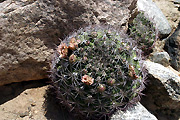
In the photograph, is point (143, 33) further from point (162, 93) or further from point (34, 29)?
point (34, 29)

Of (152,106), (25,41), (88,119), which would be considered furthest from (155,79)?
(25,41)

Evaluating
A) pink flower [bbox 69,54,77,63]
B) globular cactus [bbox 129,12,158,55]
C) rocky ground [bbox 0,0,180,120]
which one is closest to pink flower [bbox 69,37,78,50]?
pink flower [bbox 69,54,77,63]

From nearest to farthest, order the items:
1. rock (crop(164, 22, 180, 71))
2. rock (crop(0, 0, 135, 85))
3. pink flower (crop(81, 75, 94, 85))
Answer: pink flower (crop(81, 75, 94, 85)) < rock (crop(0, 0, 135, 85)) < rock (crop(164, 22, 180, 71))

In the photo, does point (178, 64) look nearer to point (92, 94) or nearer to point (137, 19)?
point (137, 19)

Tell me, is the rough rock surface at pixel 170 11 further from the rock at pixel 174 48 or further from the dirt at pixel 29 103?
the dirt at pixel 29 103

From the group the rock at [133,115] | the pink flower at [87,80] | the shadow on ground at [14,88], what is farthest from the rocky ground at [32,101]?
the pink flower at [87,80]

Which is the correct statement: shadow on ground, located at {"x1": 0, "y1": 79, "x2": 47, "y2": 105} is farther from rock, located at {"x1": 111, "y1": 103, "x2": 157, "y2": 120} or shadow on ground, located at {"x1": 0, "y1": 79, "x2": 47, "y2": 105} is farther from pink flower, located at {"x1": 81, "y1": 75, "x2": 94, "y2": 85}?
rock, located at {"x1": 111, "y1": 103, "x2": 157, "y2": 120}

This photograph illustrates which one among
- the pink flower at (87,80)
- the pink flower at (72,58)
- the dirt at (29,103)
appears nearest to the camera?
the pink flower at (87,80)

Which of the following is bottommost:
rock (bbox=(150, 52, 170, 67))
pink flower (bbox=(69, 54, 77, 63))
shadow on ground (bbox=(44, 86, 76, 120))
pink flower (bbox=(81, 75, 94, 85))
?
shadow on ground (bbox=(44, 86, 76, 120))
